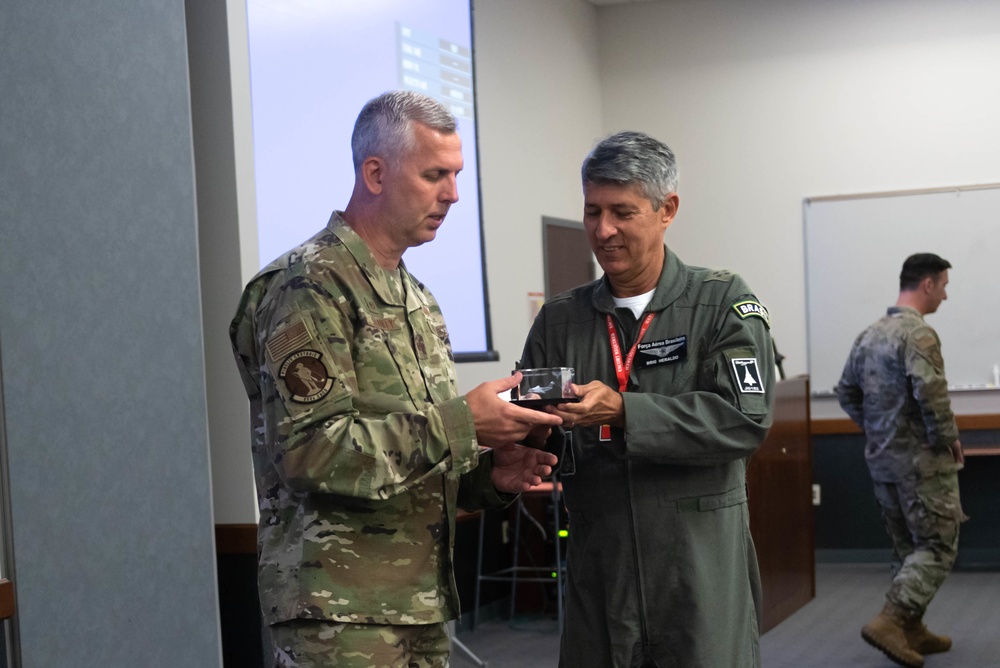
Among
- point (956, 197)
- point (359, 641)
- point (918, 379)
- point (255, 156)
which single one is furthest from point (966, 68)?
point (359, 641)

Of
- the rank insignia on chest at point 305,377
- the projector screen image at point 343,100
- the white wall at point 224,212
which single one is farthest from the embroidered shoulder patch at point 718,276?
the projector screen image at point 343,100

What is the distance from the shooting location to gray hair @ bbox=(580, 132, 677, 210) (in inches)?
82.1

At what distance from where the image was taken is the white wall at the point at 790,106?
7340 millimetres

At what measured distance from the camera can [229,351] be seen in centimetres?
343

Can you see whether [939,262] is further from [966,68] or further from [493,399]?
[493,399]

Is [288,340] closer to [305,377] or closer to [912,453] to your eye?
[305,377]

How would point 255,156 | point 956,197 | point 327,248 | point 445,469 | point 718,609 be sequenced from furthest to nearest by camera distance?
1. point 956,197
2. point 255,156
3. point 718,609
4. point 327,248
5. point 445,469

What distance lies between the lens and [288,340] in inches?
63.8

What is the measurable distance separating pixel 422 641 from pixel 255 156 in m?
2.30

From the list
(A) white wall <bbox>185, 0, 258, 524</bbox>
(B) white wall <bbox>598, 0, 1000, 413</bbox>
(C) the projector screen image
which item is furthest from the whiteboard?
(A) white wall <bbox>185, 0, 258, 524</bbox>

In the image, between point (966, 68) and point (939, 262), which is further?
point (966, 68)

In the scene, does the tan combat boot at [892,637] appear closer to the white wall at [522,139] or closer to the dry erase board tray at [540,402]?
the white wall at [522,139]

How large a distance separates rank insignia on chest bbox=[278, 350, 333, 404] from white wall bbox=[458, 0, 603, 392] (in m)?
3.91

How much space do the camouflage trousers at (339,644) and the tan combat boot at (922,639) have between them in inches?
151
